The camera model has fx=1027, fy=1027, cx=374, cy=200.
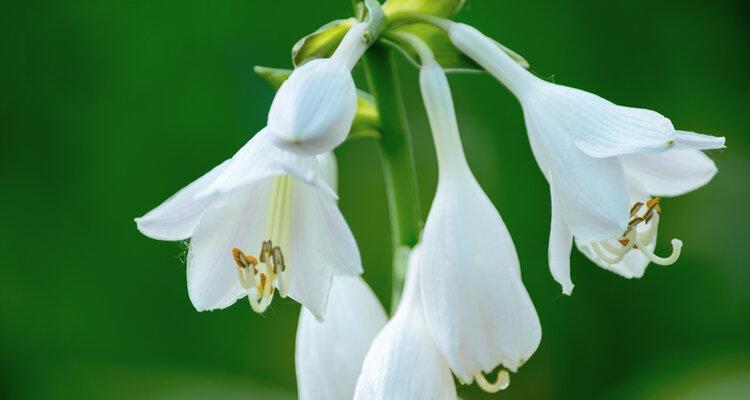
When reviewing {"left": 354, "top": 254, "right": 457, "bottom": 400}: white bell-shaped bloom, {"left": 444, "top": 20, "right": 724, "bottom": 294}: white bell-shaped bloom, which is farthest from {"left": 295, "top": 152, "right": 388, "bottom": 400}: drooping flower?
{"left": 444, "top": 20, "right": 724, "bottom": 294}: white bell-shaped bloom

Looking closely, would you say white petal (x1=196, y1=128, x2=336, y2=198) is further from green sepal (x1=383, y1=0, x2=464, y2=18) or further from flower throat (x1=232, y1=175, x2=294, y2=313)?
green sepal (x1=383, y1=0, x2=464, y2=18)

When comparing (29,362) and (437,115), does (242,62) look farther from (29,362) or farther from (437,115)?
(437,115)

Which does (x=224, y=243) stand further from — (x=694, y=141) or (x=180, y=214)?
(x=694, y=141)

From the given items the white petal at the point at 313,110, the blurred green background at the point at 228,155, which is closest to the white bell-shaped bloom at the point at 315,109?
the white petal at the point at 313,110

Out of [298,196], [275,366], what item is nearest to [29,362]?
[275,366]

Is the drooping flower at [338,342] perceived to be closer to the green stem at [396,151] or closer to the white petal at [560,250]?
the green stem at [396,151]

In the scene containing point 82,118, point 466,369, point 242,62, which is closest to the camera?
point 466,369
